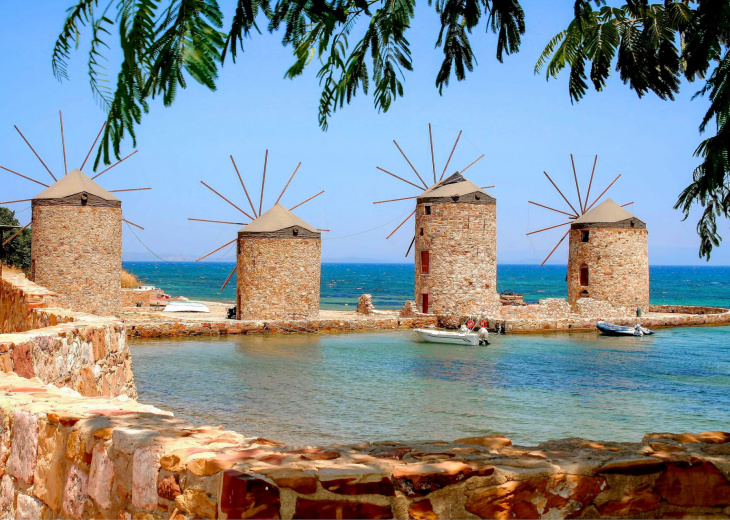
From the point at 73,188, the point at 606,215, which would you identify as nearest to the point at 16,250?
the point at 73,188

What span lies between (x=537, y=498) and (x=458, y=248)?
2046 centimetres

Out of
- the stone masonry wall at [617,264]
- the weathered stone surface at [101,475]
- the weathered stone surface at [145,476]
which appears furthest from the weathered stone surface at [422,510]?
the stone masonry wall at [617,264]

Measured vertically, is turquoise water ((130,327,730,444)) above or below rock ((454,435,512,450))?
below

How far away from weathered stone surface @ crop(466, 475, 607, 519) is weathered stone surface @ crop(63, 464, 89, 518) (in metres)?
1.51

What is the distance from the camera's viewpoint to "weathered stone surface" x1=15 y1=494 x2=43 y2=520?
9.81ft

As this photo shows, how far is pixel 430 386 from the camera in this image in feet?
43.4

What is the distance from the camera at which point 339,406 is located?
36.3ft

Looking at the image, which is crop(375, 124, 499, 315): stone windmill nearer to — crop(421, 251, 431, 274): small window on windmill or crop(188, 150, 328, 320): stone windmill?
crop(421, 251, 431, 274): small window on windmill

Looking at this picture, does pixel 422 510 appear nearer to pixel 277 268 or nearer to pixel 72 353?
pixel 72 353

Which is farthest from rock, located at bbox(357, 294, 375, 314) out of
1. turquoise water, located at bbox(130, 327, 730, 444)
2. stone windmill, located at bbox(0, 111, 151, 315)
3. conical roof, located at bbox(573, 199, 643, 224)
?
stone windmill, located at bbox(0, 111, 151, 315)

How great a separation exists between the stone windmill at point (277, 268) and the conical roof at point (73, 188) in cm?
417

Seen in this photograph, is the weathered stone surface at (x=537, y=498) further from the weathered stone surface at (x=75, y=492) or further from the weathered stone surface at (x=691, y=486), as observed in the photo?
the weathered stone surface at (x=75, y=492)

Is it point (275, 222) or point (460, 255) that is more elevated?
point (275, 222)

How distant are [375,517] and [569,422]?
875 cm
